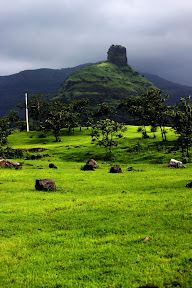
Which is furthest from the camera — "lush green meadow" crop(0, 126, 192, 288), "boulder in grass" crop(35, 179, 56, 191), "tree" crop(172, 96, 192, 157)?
"tree" crop(172, 96, 192, 157)

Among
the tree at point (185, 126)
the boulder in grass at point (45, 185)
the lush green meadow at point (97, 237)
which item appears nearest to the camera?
the lush green meadow at point (97, 237)

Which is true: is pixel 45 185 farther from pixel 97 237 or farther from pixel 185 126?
pixel 185 126

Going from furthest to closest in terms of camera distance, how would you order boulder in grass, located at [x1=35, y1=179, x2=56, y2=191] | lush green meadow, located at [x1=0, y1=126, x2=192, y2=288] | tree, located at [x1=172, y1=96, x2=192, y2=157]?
1. tree, located at [x1=172, y1=96, x2=192, y2=157]
2. boulder in grass, located at [x1=35, y1=179, x2=56, y2=191]
3. lush green meadow, located at [x1=0, y1=126, x2=192, y2=288]

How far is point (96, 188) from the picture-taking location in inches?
1064

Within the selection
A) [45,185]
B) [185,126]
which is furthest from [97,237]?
[185,126]

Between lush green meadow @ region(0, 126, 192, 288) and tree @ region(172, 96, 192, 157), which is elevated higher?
tree @ region(172, 96, 192, 157)

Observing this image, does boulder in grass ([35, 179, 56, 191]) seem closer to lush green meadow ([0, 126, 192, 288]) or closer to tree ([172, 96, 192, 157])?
lush green meadow ([0, 126, 192, 288])

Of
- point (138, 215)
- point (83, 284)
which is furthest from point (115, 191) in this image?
point (83, 284)

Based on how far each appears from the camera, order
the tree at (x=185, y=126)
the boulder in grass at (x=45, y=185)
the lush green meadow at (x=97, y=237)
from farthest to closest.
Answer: the tree at (x=185, y=126) < the boulder in grass at (x=45, y=185) < the lush green meadow at (x=97, y=237)

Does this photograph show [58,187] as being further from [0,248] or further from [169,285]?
[169,285]

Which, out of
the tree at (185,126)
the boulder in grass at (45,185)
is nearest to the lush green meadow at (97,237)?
the boulder in grass at (45,185)

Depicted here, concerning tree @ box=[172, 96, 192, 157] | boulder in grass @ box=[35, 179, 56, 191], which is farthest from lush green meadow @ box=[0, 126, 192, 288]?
tree @ box=[172, 96, 192, 157]

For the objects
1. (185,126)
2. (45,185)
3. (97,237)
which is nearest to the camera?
(97,237)

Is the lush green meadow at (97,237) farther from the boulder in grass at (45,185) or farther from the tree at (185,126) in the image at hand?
the tree at (185,126)
